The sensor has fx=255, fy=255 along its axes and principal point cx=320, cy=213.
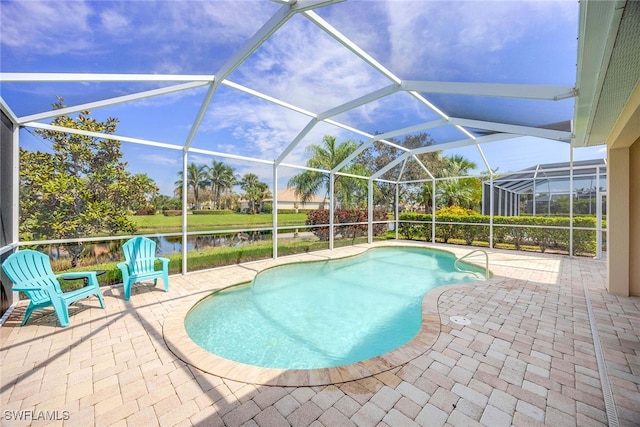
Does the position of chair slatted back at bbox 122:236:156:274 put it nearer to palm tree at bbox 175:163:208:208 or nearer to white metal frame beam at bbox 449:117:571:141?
palm tree at bbox 175:163:208:208

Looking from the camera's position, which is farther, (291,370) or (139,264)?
(139,264)

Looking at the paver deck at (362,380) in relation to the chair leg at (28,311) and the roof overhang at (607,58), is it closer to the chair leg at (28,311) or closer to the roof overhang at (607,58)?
the chair leg at (28,311)

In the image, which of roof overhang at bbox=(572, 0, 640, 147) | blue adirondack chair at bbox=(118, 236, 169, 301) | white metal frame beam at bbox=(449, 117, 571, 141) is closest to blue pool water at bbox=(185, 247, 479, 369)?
blue adirondack chair at bbox=(118, 236, 169, 301)

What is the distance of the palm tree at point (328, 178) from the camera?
36.1 feet

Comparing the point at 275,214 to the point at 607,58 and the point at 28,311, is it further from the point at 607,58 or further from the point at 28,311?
the point at 607,58

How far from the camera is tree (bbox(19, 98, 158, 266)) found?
5.16 m

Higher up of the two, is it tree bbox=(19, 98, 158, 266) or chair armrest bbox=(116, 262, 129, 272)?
tree bbox=(19, 98, 158, 266)

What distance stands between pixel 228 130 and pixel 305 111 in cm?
226

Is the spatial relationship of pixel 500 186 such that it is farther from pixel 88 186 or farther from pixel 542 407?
pixel 88 186

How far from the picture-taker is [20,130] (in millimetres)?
4953

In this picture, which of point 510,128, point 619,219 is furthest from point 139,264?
point 619,219

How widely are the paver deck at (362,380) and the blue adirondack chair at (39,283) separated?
36cm

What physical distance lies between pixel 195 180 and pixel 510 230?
13.3 meters

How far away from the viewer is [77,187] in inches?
225
